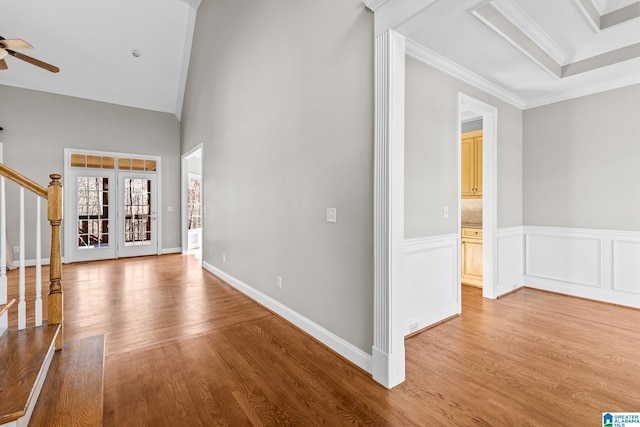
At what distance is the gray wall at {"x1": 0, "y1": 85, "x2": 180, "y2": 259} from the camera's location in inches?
234

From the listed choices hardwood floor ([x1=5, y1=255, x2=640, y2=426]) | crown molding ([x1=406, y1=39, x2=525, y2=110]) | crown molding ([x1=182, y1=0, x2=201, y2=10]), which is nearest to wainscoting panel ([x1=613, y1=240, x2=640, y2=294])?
hardwood floor ([x1=5, y1=255, x2=640, y2=426])

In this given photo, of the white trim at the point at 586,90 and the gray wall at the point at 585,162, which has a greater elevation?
the white trim at the point at 586,90

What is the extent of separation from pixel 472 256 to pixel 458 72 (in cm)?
257

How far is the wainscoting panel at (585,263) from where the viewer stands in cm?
372

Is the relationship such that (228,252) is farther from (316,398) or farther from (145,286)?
(316,398)

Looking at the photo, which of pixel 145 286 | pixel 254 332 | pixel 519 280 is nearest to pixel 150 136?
pixel 145 286

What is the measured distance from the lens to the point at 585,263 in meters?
4.06

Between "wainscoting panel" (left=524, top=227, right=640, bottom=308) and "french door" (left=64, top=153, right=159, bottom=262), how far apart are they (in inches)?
309

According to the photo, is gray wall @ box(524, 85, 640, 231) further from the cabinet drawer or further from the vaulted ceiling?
the cabinet drawer

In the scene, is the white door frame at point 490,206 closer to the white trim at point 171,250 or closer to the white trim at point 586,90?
the white trim at point 586,90

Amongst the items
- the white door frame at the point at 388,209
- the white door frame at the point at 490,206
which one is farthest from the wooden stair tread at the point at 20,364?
the white door frame at the point at 490,206

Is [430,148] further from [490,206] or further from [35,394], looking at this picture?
[35,394]

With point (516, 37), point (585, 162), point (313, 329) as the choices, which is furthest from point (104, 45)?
point (585, 162)

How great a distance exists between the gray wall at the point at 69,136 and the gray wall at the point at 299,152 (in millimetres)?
3160
